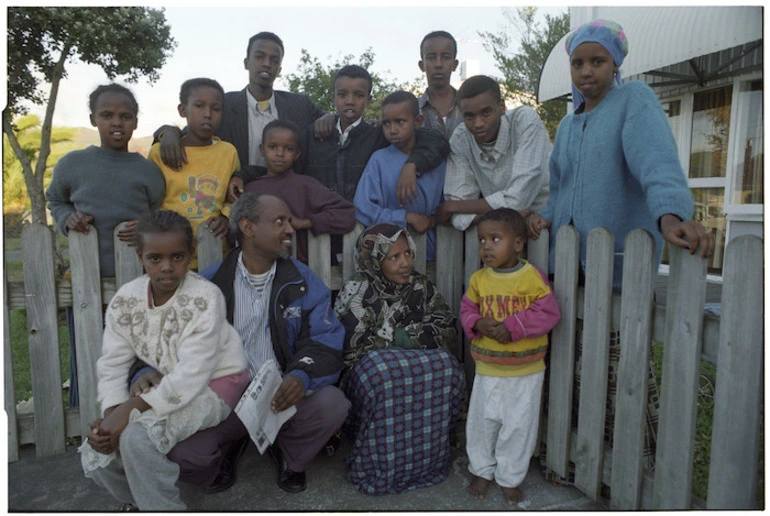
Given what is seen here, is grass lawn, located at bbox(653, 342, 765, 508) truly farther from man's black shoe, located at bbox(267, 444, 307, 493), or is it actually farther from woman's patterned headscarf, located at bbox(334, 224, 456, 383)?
man's black shoe, located at bbox(267, 444, 307, 493)

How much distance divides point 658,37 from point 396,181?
176 inches

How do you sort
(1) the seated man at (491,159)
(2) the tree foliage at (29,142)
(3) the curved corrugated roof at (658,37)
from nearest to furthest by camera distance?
(1) the seated man at (491,159)
(3) the curved corrugated roof at (658,37)
(2) the tree foliage at (29,142)

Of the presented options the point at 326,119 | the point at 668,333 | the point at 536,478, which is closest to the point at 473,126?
the point at 326,119

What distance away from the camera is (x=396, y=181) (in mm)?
3268

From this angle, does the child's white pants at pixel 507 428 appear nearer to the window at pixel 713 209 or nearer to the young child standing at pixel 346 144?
the young child standing at pixel 346 144

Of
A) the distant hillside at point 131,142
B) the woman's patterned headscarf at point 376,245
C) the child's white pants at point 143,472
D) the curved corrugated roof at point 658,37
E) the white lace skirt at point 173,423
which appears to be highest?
the curved corrugated roof at point 658,37

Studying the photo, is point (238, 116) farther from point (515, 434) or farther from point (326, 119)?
point (515, 434)

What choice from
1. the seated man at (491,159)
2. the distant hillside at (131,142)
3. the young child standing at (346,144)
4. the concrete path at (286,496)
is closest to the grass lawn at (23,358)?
the concrete path at (286,496)

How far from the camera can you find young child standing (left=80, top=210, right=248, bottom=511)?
2.20m

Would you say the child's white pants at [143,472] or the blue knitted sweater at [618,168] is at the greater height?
the blue knitted sweater at [618,168]

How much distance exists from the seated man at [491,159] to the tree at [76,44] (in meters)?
1.83

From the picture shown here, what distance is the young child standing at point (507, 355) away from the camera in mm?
2580

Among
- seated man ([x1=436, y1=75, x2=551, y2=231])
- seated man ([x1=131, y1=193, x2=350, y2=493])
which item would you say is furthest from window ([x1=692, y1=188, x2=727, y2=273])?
seated man ([x1=131, y1=193, x2=350, y2=493])

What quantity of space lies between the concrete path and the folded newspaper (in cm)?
41
